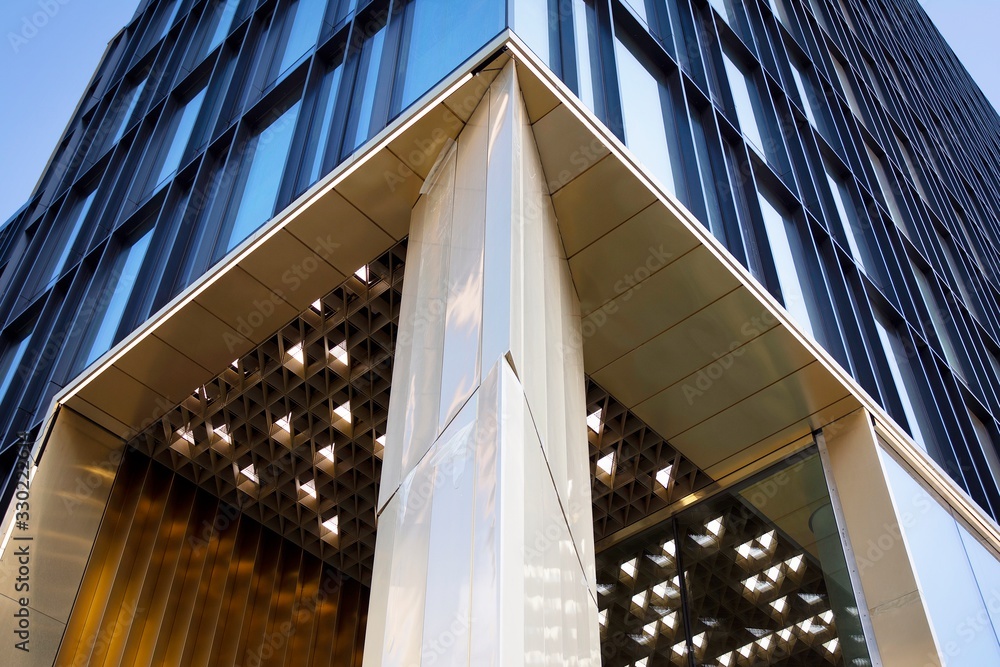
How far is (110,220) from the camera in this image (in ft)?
50.7

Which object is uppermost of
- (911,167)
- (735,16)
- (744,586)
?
(911,167)

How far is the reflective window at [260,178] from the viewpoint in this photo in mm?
11281

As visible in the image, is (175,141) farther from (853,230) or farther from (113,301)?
(853,230)

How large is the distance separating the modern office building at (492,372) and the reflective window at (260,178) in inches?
3.3

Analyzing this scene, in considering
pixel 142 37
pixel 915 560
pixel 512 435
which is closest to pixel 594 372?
pixel 915 560

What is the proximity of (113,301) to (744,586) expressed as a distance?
9554 mm

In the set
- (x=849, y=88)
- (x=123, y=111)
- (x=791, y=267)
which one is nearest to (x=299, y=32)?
(x=123, y=111)

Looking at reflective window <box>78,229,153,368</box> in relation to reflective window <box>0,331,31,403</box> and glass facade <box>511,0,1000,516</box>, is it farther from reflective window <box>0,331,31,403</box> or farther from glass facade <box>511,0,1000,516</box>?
glass facade <box>511,0,1000,516</box>

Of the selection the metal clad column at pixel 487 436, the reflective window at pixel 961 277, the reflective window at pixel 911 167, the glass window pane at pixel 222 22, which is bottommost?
the metal clad column at pixel 487 436

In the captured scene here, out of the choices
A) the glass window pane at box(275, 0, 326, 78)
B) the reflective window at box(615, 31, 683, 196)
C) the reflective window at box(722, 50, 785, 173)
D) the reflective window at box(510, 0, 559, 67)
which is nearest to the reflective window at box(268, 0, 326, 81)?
the glass window pane at box(275, 0, 326, 78)

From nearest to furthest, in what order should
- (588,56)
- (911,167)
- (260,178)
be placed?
(588,56) → (260,178) → (911,167)

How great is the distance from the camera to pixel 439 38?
10.5 metres

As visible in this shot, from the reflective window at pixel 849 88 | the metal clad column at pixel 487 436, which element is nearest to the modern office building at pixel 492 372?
the metal clad column at pixel 487 436

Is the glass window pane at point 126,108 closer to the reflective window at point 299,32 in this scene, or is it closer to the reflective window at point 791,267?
the reflective window at point 299,32
